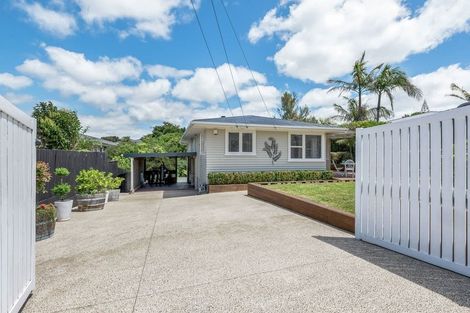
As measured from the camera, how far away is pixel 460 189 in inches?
125

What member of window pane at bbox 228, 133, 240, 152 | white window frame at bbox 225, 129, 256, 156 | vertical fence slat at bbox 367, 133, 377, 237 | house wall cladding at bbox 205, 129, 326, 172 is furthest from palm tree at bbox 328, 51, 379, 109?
vertical fence slat at bbox 367, 133, 377, 237

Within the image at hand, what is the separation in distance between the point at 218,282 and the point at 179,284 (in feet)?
1.50

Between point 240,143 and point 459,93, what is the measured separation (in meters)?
16.7

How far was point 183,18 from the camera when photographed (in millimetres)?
8859

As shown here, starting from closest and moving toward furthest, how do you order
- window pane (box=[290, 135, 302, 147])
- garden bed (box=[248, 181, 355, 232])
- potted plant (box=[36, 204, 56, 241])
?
1. potted plant (box=[36, 204, 56, 241])
2. garden bed (box=[248, 181, 355, 232])
3. window pane (box=[290, 135, 302, 147])

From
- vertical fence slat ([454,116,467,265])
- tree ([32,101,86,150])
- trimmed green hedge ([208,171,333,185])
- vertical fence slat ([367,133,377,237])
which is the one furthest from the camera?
tree ([32,101,86,150])

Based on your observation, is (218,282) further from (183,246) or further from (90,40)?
(90,40)

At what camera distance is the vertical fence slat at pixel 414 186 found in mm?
3684

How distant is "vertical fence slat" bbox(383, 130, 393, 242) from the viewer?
413cm

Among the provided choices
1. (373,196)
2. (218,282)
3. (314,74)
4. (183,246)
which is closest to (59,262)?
(183,246)

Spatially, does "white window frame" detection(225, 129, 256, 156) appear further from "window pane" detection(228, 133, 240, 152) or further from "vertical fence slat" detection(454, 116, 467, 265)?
"vertical fence slat" detection(454, 116, 467, 265)

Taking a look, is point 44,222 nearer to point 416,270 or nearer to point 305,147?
point 416,270

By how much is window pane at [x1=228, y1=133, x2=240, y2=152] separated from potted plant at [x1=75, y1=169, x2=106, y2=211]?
229 inches

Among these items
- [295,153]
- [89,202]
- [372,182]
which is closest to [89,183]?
[89,202]
